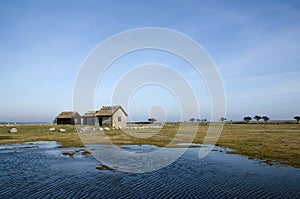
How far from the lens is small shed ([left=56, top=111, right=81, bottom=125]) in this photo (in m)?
84.5

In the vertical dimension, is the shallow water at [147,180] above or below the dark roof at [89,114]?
below

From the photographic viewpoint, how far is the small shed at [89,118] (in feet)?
272

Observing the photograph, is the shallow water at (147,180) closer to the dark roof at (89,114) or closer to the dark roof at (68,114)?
the dark roof at (89,114)

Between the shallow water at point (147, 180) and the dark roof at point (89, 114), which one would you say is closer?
the shallow water at point (147, 180)

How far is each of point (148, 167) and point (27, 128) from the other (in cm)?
4722

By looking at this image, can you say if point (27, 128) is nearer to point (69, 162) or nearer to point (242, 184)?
point (69, 162)

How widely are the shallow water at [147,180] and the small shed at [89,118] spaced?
57.4 metres

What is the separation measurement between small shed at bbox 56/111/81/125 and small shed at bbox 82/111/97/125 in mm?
2038

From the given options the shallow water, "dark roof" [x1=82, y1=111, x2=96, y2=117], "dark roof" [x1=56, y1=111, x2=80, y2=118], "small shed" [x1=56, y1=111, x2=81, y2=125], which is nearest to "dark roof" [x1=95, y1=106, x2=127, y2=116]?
"dark roof" [x1=82, y1=111, x2=96, y2=117]

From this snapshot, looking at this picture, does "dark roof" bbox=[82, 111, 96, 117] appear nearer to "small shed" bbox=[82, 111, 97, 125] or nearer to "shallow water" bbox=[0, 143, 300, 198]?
"small shed" bbox=[82, 111, 97, 125]

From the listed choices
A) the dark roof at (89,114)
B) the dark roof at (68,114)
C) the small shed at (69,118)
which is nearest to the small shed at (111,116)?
the dark roof at (89,114)

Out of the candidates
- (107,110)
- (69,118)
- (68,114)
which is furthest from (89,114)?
(107,110)

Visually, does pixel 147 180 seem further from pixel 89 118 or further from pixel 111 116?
pixel 89 118

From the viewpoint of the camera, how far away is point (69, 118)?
84.4 m
